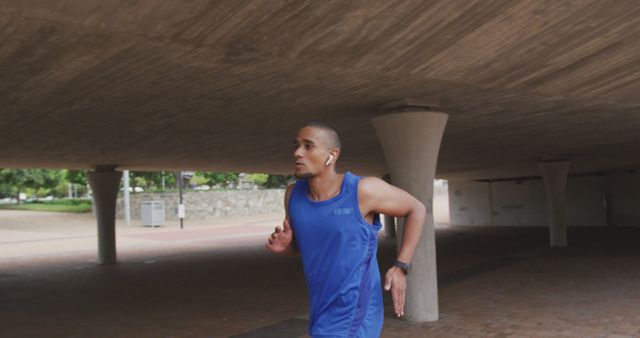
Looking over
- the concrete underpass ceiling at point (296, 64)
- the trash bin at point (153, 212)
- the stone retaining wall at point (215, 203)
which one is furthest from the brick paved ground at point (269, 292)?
the stone retaining wall at point (215, 203)

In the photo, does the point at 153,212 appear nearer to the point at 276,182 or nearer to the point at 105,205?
the point at 105,205

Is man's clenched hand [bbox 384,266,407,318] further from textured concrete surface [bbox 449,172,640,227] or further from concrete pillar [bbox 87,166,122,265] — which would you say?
textured concrete surface [bbox 449,172,640,227]

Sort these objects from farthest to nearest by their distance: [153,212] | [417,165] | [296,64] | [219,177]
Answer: [219,177] < [153,212] < [417,165] < [296,64]

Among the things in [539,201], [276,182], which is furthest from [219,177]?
[539,201]

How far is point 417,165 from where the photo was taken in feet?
29.9

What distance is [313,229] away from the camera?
3.07 meters

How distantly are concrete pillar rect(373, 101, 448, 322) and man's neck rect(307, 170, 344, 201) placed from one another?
5.98 metres

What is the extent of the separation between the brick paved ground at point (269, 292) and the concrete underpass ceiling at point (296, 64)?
3341 mm

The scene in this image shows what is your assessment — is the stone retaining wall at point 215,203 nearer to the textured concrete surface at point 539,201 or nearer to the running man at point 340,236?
the textured concrete surface at point 539,201

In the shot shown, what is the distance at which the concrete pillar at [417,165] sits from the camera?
905 cm

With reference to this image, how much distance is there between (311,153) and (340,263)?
0.59 m

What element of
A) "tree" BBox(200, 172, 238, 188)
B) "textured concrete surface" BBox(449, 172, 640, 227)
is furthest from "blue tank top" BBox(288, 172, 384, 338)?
"tree" BBox(200, 172, 238, 188)

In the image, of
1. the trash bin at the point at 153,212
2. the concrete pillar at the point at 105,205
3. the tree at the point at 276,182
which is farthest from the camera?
the tree at the point at 276,182

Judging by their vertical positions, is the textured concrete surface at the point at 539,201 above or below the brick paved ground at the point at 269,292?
above
